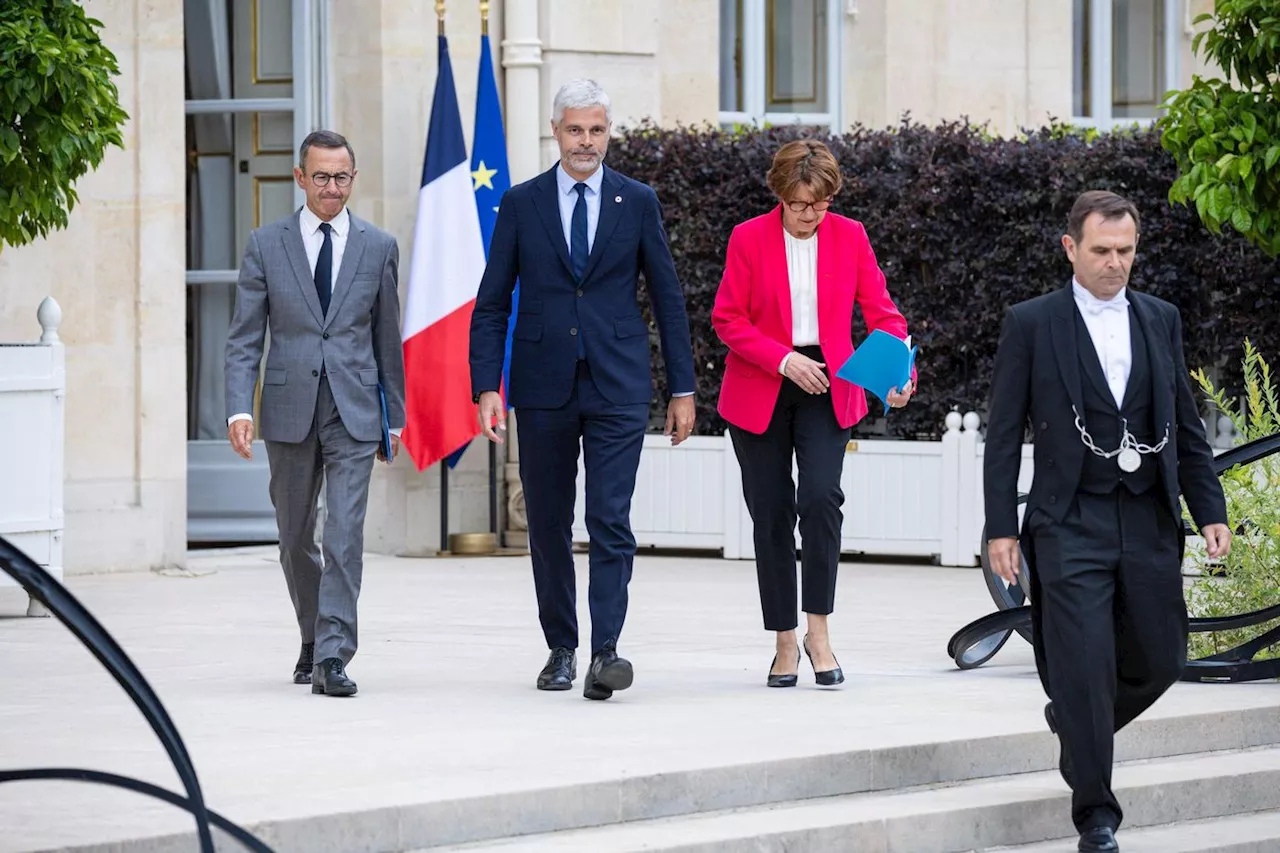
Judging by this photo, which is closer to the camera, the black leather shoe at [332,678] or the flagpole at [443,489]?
the black leather shoe at [332,678]

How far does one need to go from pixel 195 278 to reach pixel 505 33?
2.33 meters

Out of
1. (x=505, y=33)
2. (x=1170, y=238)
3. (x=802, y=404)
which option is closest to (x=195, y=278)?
(x=505, y=33)

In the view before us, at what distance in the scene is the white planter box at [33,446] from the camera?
9.61 m

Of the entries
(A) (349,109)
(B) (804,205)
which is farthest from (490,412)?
(A) (349,109)

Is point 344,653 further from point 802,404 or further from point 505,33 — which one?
point 505,33

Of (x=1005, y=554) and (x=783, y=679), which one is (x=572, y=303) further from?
A: (x=1005, y=554)

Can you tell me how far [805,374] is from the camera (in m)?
7.17

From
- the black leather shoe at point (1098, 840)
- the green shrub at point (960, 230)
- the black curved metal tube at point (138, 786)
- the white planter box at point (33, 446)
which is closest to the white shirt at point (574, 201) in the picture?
the black leather shoe at point (1098, 840)

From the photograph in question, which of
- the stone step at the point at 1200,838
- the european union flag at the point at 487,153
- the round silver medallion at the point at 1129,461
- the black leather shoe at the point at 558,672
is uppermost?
the european union flag at the point at 487,153

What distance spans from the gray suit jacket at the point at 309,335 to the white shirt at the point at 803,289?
53.0 inches

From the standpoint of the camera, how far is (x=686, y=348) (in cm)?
741

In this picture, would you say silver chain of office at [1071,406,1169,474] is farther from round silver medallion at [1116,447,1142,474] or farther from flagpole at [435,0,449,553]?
flagpole at [435,0,449,553]

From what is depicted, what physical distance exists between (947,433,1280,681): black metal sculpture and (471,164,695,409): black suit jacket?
54.2 inches

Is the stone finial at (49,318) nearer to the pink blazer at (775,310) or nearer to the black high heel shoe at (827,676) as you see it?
the pink blazer at (775,310)
